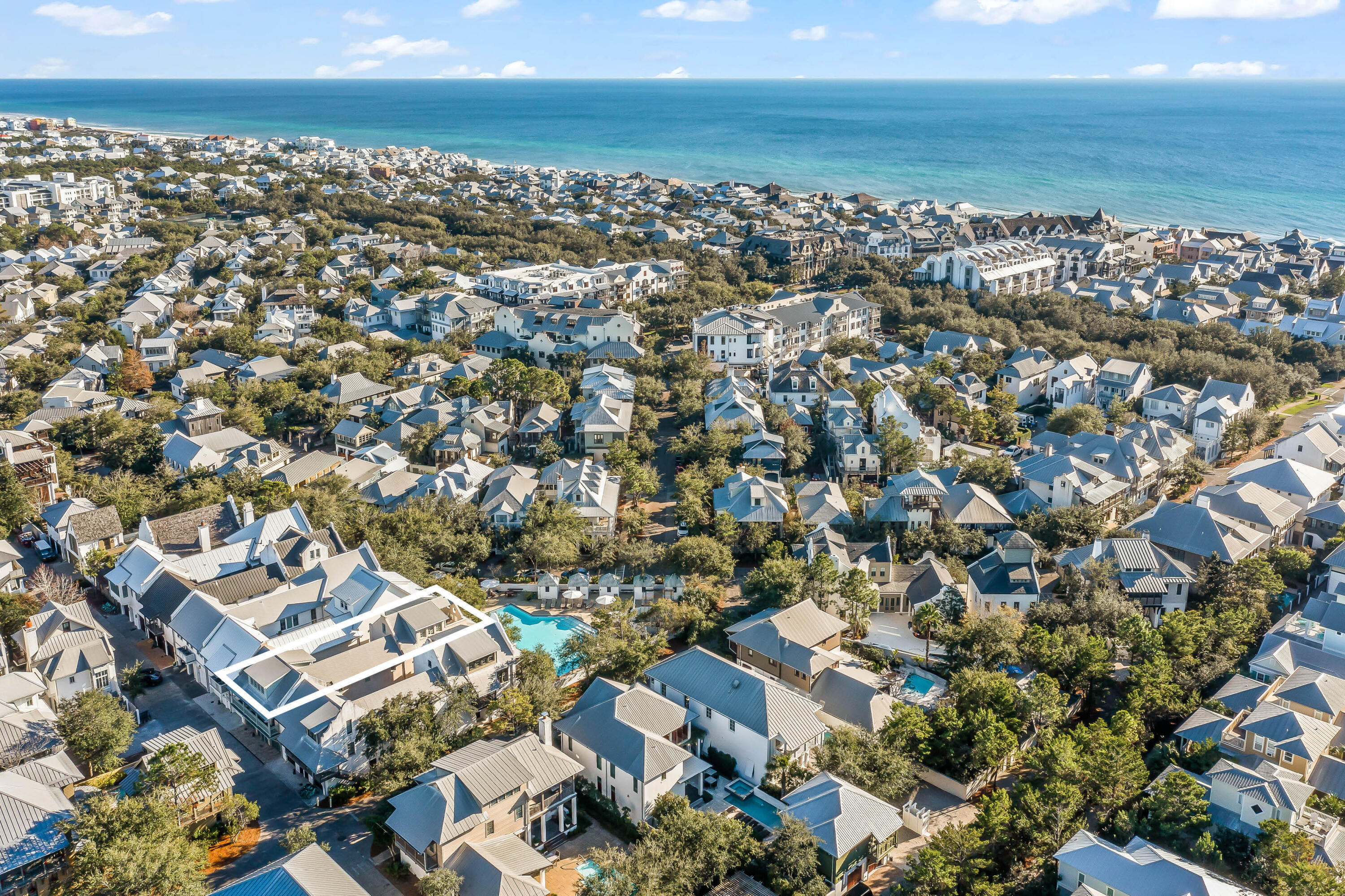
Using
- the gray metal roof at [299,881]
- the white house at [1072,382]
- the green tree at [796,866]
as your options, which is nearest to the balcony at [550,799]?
the gray metal roof at [299,881]

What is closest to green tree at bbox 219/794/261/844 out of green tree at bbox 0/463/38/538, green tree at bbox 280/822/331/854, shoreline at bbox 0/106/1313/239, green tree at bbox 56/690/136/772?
green tree at bbox 280/822/331/854

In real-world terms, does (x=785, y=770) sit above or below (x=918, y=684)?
above

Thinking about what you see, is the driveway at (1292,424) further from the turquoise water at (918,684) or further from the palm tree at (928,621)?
the turquoise water at (918,684)

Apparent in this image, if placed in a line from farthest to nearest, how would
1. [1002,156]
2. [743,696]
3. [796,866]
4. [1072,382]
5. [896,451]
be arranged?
1. [1002,156]
2. [1072,382]
3. [896,451]
4. [743,696]
5. [796,866]

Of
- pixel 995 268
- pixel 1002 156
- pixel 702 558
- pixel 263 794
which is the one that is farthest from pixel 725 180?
pixel 263 794

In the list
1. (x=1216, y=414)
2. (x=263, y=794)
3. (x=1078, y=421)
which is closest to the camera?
(x=263, y=794)

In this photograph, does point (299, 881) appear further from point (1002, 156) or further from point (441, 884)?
point (1002, 156)
